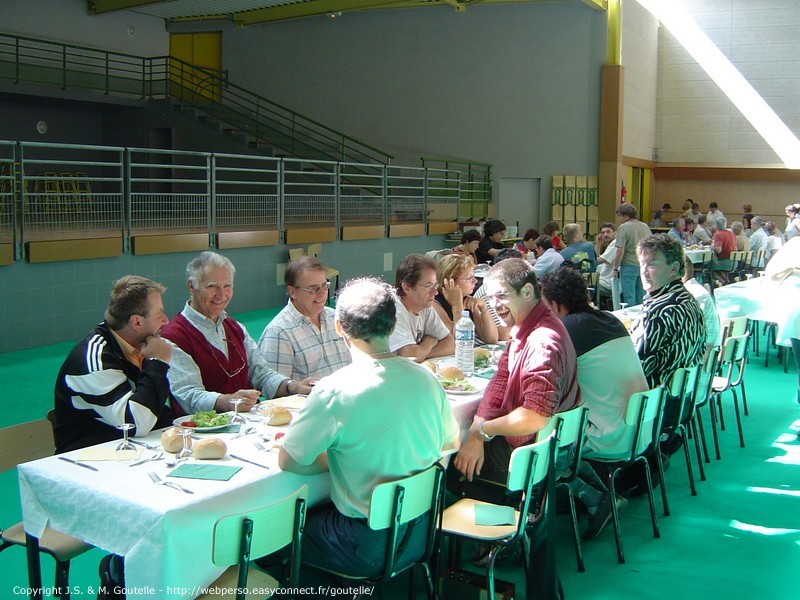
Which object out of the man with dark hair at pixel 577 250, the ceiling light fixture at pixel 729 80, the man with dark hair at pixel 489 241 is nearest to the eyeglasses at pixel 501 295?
the man with dark hair at pixel 489 241

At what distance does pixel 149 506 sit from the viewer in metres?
2.16

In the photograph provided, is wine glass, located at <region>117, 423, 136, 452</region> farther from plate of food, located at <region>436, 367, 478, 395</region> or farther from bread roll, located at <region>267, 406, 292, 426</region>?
plate of food, located at <region>436, 367, 478, 395</region>

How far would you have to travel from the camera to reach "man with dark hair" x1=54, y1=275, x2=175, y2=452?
9.28 ft

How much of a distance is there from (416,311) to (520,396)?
139 centimetres

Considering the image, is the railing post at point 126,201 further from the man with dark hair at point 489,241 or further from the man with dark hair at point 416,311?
the man with dark hair at point 416,311

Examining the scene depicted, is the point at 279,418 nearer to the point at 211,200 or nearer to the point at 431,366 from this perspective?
the point at 431,366

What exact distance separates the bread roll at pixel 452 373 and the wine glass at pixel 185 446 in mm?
1289

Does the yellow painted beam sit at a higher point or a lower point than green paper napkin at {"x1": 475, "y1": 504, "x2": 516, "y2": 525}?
higher

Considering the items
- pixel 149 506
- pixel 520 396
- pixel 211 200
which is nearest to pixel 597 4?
pixel 211 200

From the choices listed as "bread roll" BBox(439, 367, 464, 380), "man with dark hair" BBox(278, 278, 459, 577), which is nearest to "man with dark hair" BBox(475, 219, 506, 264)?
"bread roll" BBox(439, 367, 464, 380)

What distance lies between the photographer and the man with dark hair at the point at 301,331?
3.85 meters

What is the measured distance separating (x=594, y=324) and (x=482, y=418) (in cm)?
73

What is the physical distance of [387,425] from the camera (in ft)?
7.78

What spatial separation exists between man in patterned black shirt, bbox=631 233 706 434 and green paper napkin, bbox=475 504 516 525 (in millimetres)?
A: 1416
